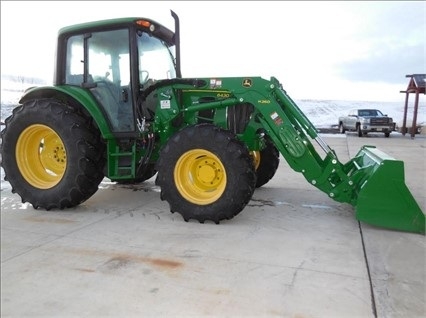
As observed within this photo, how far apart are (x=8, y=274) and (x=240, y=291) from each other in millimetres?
1703

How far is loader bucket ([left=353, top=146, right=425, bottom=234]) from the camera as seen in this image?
3822mm

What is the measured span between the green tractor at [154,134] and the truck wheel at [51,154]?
0.01 metres

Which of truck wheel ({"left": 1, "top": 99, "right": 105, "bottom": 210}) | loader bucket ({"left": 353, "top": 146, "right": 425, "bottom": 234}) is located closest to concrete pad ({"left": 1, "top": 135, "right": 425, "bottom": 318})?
loader bucket ({"left": 353, "top": 146, "right": 425, "bottom": 234})

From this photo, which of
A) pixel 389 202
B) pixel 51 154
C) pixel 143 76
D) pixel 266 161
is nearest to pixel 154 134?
pixel 143 76

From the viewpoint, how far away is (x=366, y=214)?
390cm

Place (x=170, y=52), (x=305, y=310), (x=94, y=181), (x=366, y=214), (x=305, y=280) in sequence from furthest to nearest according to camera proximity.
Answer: (x=170, y=52) → (x=94, y=181) → (x=366, y=214) → (x=305, y=280) → (x=305, y=310)

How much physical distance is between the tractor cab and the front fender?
3.0 inches

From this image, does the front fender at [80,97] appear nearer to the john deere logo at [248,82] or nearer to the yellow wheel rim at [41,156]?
the yellow wheel rim at [41,156]

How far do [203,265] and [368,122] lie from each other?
60.8ft

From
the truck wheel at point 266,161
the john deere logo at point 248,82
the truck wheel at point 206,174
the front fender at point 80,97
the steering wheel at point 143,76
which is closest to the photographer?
the truck wheel at point 206,174

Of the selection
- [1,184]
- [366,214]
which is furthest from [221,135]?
[1,184]

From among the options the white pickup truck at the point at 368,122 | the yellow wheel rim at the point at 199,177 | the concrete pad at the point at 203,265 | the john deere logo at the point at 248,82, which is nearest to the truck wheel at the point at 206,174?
the yellow wheel rim at the point at 199,177

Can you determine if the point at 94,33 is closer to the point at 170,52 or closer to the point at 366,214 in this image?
the point at 170,52

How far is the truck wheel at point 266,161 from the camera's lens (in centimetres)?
583
